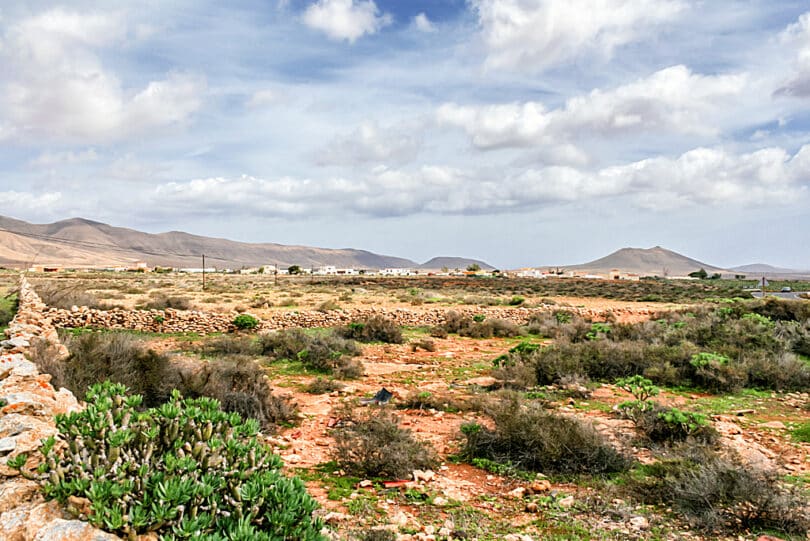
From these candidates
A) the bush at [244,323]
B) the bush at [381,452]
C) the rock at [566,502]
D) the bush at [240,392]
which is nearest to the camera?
the rock at [566,502]

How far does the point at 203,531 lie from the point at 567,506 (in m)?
3.66

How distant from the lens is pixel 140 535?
2510 millimetres

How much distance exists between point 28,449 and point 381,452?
3436 mm

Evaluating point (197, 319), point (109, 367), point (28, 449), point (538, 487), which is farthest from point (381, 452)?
point (197, 319)

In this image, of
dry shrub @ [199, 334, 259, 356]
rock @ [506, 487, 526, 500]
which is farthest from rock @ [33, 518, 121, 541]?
dry shrub @ [199, 334, 259, 356]

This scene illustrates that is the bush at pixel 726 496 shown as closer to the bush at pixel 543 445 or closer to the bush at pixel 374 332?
the bush at pixel 543 445

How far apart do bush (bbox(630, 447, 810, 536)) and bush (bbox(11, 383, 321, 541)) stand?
382 centimetres

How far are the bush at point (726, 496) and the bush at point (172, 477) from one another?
3820 millimetres

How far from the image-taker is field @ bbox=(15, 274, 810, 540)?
4605 mm

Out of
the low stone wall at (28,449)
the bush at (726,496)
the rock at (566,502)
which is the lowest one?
the rock at (566,502)

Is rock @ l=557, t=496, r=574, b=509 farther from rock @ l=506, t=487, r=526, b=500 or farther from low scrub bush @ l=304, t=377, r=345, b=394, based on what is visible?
low scrub bush @ l=304, t=377, r=345, b=394

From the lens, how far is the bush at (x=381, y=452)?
5.65 m

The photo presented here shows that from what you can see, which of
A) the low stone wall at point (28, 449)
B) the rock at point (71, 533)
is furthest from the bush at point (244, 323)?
the rock at point (71, 533)

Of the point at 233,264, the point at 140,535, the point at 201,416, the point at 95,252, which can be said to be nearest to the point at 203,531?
the point at 140,535
